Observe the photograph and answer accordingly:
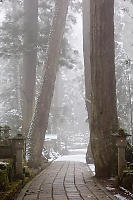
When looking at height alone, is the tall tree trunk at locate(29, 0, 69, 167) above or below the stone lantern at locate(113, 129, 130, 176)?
above

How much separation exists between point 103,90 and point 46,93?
16.0 feet

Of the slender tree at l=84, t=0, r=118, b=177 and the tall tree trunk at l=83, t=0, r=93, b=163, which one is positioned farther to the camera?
the tall tree trunk at l=83, t=0, r=93, b=163

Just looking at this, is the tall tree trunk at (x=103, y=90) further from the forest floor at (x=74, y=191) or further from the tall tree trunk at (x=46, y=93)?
the tall tree trunk at (x=46, y=93)

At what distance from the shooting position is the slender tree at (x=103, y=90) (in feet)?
31.1

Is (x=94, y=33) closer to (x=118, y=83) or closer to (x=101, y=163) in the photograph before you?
(x=101, y=163)

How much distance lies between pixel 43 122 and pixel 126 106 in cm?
1121

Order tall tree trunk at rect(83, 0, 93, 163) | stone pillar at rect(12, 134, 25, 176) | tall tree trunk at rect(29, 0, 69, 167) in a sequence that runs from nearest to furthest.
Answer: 1. stone pillar at rect(12, 134, 25, 176)
2. tall tree trunk at rect(29, 0, 69, 167)
3. tall tree trunk at rect(83, 0, 93, 163)

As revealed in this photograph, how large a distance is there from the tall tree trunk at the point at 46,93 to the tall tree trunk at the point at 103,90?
4274 millimetres

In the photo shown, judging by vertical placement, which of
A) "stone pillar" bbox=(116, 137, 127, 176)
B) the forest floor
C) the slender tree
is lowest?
the forest floor

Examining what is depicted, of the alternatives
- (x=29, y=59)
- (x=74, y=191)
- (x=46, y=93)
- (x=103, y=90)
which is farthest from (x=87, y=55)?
(x=74, y=191)

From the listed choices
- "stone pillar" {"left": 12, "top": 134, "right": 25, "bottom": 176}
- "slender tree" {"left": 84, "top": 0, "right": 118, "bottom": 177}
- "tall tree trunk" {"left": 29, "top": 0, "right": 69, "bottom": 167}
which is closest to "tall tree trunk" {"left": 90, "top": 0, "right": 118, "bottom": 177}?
"slender tree" {"left": 84, "top": 0, "right": 118, "bottom": 177}

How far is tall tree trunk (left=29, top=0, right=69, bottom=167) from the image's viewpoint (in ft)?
44.6

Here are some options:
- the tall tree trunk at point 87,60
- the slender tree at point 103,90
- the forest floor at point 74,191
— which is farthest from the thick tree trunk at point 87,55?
the forest floor at point 74,191

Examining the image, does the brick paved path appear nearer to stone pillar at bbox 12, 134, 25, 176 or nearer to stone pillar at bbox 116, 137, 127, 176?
stone pillar at bbox 12, 134, 25, 176
